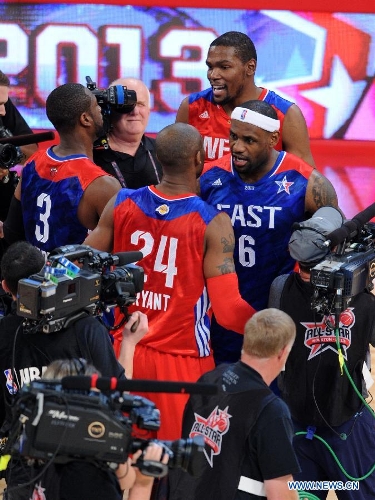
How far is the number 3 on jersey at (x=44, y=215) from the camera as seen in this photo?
5324mm

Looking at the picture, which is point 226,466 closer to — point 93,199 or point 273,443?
point 273,443

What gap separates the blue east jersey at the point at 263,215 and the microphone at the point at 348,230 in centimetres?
69

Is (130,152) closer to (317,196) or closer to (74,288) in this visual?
(317,196)

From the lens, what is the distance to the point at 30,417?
293cm

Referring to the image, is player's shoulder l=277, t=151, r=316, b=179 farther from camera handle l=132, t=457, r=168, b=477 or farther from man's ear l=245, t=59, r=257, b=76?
camera handle l=132, t=457, r=168, b=477

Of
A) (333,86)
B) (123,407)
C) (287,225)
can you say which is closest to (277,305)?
(287,225)

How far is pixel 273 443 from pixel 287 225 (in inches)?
65.7

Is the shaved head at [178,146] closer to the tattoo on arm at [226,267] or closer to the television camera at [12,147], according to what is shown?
the tattoo on arm at [226,267]

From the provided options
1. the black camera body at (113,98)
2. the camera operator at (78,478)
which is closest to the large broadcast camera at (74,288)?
the camera operator at (78,478)

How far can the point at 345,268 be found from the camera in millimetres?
4086

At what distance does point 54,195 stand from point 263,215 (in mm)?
1104

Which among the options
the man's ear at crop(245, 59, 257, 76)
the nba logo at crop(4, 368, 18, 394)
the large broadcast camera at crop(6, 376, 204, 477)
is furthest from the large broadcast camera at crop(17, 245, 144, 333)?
the man's ear at crop(245, 59, 257, 76)

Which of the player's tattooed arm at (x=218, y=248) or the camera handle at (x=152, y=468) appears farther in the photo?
the player's tattooed arm at (x=218, y=248)

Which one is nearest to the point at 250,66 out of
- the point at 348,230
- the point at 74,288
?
the point at 348,230
